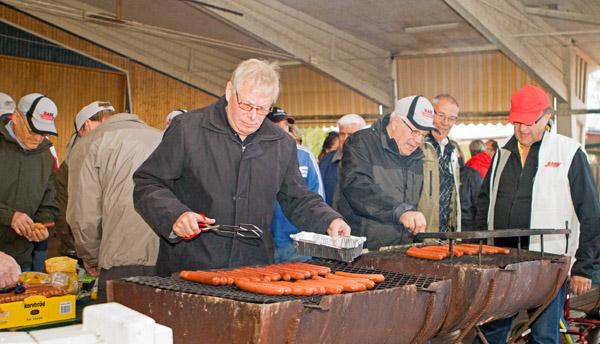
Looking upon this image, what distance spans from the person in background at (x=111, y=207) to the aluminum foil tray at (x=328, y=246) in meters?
0.87

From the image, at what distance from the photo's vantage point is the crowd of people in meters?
2.82

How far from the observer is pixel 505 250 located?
3.72 metres

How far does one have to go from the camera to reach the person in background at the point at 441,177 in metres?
4.18

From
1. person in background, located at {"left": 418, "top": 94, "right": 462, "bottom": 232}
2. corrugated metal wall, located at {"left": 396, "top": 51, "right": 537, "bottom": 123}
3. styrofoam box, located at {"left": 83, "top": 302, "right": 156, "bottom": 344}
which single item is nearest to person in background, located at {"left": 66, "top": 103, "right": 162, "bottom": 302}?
person in background, located at {"left": 418, "top": 94, "right": 462, "bottom": 232}

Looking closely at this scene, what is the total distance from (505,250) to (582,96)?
11110 mm

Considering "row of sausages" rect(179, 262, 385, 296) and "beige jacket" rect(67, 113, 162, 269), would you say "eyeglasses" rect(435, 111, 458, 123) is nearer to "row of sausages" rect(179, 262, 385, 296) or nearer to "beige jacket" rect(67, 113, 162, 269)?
"beige jacket" rect(67, 113, 162, 269)

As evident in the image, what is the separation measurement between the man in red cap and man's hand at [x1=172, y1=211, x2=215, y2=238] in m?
2.15

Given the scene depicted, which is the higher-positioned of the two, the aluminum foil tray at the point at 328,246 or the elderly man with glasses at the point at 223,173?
the elderly man with glasses at the point at 223,173

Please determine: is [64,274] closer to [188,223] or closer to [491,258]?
[188,223]

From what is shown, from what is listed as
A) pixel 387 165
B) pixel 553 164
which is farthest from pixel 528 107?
pixel 387 165

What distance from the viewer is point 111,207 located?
134 inches

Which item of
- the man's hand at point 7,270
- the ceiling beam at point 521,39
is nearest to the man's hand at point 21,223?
the man's hand at point 7,270

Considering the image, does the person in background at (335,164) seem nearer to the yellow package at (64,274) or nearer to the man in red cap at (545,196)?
the man in red cap at (545,196)

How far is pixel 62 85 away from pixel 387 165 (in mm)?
10748
